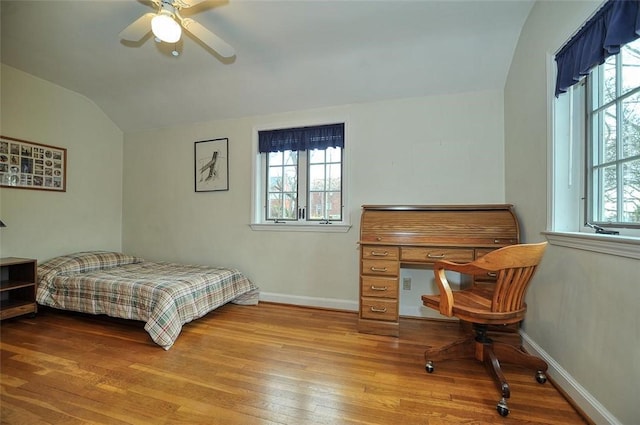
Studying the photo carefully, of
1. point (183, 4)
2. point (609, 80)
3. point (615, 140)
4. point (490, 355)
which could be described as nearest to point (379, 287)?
point (490, 355)

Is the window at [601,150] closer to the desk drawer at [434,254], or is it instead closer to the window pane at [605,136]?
the window pane at [605,136]

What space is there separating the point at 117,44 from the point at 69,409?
298 cm

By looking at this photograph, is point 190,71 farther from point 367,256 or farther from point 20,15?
point 367,256

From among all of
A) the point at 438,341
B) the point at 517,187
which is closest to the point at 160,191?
the point at 438,341

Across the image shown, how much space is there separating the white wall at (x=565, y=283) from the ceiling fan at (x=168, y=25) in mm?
2239

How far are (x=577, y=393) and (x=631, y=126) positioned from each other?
1393 mm

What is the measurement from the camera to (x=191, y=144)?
11.9 feet

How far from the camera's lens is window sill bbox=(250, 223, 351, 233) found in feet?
9.67

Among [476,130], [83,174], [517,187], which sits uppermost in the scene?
[476,130]

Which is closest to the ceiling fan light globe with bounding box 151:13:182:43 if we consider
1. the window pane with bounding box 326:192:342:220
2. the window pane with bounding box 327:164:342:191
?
the window pane with bounding box 327:164:342:191

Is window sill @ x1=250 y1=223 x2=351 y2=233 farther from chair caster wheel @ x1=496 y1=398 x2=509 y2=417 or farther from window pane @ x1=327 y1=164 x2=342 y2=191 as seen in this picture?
chair caster wheel @ x1=496 y1=398 x2=509 y2=417

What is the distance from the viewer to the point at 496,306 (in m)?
1.57

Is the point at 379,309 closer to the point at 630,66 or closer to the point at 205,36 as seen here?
the point at 630,66

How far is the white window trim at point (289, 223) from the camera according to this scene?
2.95 metres
